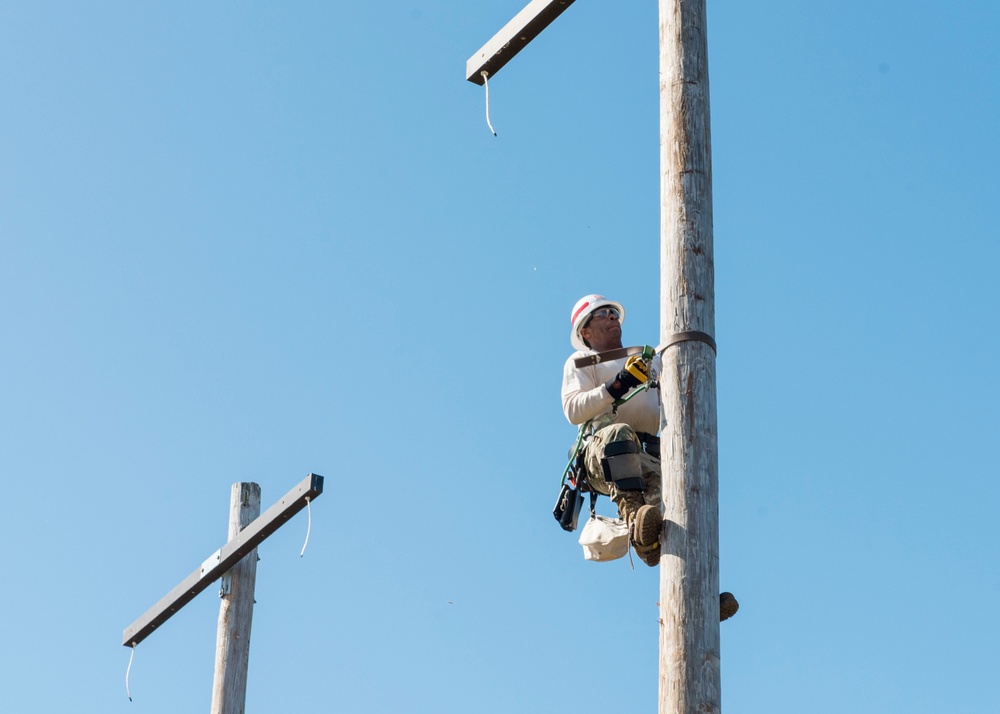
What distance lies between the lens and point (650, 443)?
6824mm

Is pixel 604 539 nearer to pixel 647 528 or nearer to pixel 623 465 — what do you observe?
pixel 623 465

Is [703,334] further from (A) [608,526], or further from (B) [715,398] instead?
(A) [608,526]

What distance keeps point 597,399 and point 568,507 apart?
0.57 metres

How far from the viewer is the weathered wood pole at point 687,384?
5.11 meters

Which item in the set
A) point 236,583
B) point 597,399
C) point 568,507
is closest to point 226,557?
point 236,583

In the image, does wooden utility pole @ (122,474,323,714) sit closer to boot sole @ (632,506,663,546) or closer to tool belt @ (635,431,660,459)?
tool belt @ (635,431,660,459)

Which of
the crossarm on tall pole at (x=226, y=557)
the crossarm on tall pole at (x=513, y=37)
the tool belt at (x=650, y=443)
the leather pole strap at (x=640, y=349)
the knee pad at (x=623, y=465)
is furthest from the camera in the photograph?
the crossarm on tall pole at (x=226, y=557)

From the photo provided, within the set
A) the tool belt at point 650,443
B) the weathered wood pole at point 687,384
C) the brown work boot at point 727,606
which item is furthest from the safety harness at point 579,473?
the brown work boot at point 727,606

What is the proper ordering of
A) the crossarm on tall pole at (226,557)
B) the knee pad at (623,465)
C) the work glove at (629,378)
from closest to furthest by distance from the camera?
the work glove at (629,378)
the knee pad at (623,465)
the crossarm on tall pole at (226,557)

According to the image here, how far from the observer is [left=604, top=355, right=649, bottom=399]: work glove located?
6.09 m

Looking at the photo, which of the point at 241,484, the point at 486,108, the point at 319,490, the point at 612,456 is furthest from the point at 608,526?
the point at 241,484

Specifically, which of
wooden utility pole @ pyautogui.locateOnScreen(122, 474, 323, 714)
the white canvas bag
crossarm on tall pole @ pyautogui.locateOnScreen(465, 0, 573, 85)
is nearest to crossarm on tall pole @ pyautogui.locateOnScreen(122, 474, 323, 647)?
wooden utility pole @ pyautogui.locateOnScreen(122, 474, 323, 714)

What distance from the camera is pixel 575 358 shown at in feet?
22.2

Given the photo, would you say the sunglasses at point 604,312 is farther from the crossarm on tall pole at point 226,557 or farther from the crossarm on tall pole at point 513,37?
the crossarm on tall pole at point 226,557
